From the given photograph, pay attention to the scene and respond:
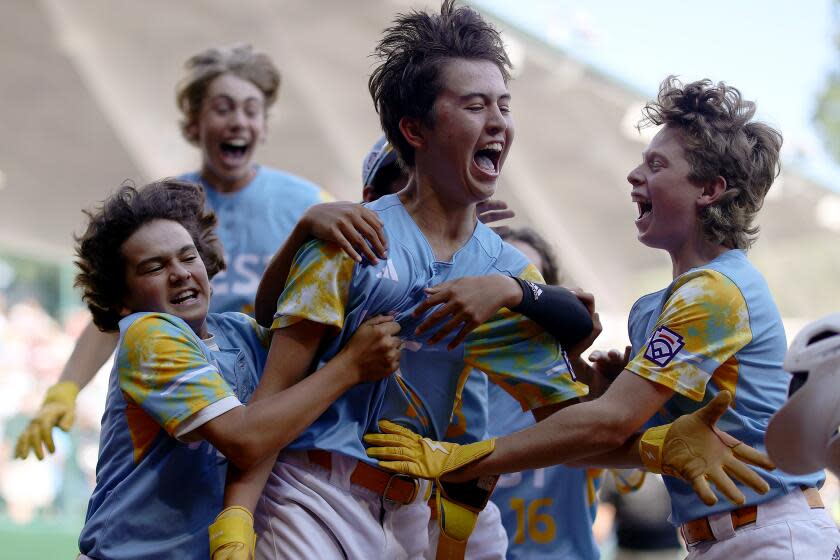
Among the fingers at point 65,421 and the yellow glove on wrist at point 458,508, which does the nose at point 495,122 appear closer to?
the yellow glove on wrist at point 458,508

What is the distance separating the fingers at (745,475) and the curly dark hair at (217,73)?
2302 millimetres

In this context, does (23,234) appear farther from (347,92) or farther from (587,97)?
(587,97)

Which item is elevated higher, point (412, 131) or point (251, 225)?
Answer: point (251, 225)

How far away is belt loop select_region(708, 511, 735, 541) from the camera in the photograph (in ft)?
7.66

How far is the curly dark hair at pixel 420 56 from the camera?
2486 millimetres

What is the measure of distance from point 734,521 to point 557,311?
0.57 metres

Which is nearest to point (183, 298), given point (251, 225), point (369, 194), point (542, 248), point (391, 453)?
point (391, 453)

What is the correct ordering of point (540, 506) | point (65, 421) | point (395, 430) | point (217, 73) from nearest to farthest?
point (395, 430), point (65, 421), point (540, 506), point (217, 73)

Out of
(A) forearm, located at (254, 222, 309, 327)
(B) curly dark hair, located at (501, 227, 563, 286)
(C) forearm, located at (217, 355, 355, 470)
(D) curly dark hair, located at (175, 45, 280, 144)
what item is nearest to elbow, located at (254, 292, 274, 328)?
(A) forearm, located at (254, 222, 309, 327)

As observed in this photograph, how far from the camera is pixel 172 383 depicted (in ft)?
7.43

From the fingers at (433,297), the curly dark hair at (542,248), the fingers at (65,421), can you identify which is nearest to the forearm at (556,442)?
the fingers at (433,297)

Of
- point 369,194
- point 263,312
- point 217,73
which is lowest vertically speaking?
point 263,312

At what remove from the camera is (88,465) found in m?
9.30

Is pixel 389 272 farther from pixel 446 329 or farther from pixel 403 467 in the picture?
pixel 403 467
